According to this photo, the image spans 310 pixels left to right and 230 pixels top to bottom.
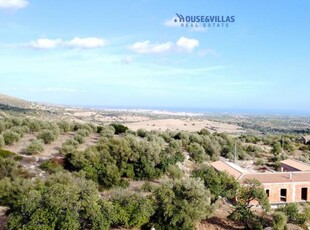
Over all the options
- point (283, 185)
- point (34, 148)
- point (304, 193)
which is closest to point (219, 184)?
point (283, 185)

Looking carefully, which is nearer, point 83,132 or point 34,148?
point 34,148

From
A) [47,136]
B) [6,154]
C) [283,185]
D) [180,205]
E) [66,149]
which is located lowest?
[283,185]

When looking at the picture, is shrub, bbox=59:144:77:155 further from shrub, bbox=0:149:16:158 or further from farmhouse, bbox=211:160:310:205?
farmhouse, bbox=211:160:310:205

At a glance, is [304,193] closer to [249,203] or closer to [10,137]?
[249,203]

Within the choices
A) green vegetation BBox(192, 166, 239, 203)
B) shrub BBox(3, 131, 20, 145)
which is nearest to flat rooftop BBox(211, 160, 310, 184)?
green vegetation BBox(192, 166, 239, 203)

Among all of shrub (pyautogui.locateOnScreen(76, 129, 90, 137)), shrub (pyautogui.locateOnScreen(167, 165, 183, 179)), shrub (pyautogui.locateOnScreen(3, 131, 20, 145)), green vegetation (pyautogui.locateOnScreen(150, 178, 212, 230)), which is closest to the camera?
green vegetation (pyautogui.locateOnScreen(150, 178, 212, 230))

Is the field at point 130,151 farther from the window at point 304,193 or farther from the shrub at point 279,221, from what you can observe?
the window at point 304,193

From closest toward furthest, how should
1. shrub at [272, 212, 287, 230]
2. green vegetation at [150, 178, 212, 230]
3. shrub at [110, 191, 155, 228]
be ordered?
shrub at [110, 191, 155, 228] → green vegetation at [150, 178, 212, 230] → shrub at [272, 212, 287, 230]

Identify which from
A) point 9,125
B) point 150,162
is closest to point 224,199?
point 150,162

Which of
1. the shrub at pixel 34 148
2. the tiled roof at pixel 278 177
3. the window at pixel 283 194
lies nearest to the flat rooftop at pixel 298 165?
the tiled roof at pixel 278 177
